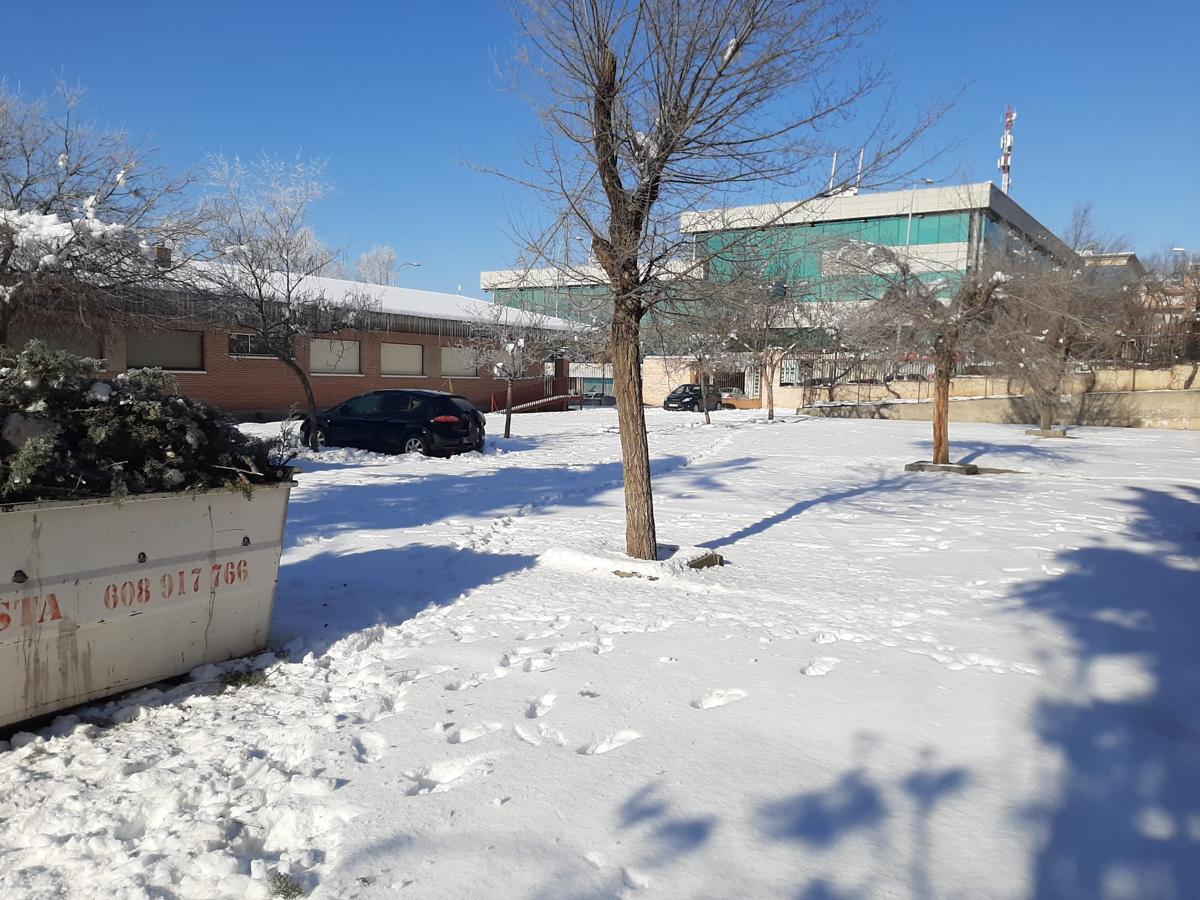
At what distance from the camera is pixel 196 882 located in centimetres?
269

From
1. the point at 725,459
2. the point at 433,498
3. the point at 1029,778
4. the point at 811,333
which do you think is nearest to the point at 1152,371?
the point at 811,333

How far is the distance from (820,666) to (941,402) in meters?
12.0

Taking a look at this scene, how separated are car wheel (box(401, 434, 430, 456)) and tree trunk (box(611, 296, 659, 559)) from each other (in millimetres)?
9498

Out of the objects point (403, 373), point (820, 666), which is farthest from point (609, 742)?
point (403, 373)


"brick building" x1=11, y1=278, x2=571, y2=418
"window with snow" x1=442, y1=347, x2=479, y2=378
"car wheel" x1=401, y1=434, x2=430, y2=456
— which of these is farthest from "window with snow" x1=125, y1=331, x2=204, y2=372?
"car wheel" x1=401, y1=434, x2=430, y2=456

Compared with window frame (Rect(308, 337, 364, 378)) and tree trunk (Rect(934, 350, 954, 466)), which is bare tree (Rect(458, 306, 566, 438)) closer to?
window frame (Rect(308, 337, 364, 378))

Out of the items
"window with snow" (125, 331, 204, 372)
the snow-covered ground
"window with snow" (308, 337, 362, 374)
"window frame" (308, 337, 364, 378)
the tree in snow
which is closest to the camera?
the snow-covered ground

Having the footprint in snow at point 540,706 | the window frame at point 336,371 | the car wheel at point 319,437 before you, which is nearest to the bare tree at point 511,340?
the window frame at point 336,371

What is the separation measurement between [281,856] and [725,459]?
14915 mm

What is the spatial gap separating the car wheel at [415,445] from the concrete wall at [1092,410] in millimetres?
22418

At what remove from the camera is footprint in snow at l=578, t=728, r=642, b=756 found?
3.68 metres

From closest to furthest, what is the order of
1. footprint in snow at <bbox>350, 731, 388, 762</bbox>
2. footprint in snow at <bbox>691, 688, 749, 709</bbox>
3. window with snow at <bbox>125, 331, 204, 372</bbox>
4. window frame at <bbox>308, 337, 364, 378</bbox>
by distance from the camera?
footprint in snow at <bbox>350, 731, 388, 762</bbox>
footprint in snow at <bbox>691, 688, 749, 709</bbox>
window with snow at <bbox>125, 331, 204, 372</bbox>
window frame at <bbox>308, 337, 364, 378</bbox>

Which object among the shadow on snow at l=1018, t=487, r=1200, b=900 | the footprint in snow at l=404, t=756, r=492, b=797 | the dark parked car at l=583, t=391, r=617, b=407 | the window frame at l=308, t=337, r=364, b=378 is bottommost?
the shadow on snow at l=1018, t=487, r=1200, b=900

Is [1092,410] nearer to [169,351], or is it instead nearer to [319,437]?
[319,437]
